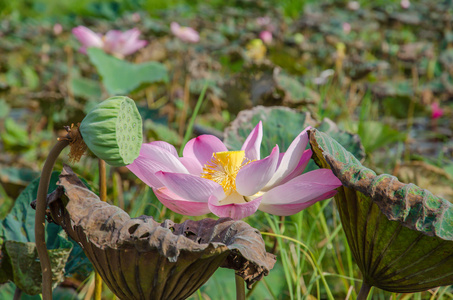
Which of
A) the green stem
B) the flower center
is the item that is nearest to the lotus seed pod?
the green stem

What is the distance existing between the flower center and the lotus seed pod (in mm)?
135

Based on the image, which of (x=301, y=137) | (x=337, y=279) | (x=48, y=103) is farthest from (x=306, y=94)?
(x=301, y=137)

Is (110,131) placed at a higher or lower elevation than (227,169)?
higher

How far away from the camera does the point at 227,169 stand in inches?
19.1

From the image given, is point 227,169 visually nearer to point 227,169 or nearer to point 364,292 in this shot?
point 227,169

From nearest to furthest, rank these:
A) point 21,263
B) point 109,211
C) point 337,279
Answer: point 109,211 → point 21,263 → point 337,279

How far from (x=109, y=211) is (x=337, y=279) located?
0.69 metres

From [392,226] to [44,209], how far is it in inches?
11.7

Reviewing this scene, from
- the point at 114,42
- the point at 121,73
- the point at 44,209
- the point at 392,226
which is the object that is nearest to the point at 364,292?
the point at 392,226

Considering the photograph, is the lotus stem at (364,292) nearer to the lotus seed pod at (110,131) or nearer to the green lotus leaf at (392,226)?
the green lotus leaf at (392,226)

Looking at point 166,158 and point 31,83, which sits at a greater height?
point 166,158

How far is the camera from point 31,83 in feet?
10.4

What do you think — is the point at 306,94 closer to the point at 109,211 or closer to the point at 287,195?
the point at 287,195

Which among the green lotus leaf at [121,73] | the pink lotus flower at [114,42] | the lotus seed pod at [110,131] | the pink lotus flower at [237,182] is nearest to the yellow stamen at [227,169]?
the pink lotus flower at [237,182]
